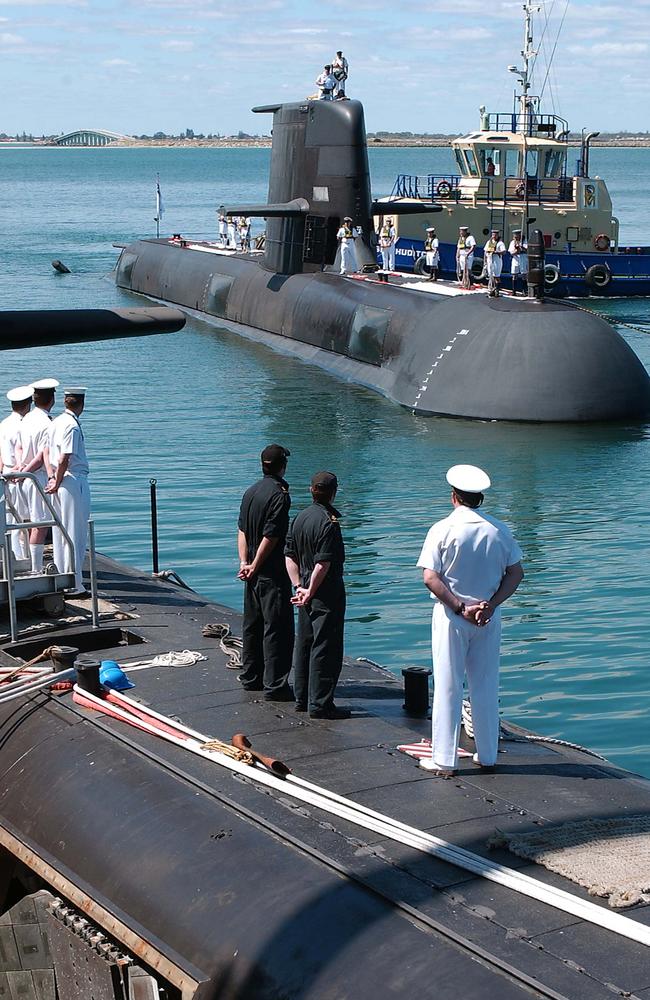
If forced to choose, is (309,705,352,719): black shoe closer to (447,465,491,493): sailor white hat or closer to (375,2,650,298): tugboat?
(447,465,491,493): sailor white hat

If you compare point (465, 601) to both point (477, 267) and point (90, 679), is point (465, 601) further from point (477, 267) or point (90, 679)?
point (477, 267)

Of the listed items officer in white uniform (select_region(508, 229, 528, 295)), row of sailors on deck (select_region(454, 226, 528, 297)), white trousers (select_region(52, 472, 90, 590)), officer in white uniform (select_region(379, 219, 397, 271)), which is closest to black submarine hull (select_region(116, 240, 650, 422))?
row of sailors on deck (select_region(454, 226, 528, 297))

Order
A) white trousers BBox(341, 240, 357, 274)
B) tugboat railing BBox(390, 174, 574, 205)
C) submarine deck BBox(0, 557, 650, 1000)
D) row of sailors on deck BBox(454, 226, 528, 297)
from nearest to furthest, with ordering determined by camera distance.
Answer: submarine deck BBox(0, 557, 650, 1000) < white trousers BBox(341, 240, 357, 274) < row of sailors on deck BBox(454, 226, 528, 297) < tugboat railing BBox(390, 174, 574, 205)

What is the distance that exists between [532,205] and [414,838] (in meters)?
42.8

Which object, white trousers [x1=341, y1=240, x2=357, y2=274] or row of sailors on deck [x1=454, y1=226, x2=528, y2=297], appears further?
row of sailors on deck [x1=454, y1=226, x2=528, y2=297]

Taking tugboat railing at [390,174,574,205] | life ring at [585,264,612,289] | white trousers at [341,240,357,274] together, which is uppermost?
tugboat railing at [390,174,574,205]

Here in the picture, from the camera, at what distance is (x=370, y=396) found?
27.1m

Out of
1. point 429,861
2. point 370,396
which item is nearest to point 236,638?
point 429,861

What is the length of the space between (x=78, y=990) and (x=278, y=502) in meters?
3.13

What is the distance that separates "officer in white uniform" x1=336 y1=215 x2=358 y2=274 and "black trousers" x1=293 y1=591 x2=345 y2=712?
24.2m

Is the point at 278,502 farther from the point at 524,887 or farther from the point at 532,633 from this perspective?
the point at 532,633

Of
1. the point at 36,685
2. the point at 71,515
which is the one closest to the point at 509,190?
the point at 71,515

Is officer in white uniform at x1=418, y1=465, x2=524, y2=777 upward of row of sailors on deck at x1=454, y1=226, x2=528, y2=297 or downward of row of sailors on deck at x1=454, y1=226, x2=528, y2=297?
downward

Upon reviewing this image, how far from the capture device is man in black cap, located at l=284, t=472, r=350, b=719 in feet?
26.4
